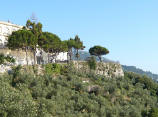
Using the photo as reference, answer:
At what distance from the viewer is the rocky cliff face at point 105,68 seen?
5139cm

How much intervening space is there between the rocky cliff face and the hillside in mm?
5370

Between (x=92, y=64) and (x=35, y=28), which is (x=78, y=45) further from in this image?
(x=35, y=28)

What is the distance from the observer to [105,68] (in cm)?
5694

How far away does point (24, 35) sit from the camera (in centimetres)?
3856

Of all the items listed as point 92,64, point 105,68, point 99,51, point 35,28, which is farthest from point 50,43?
point 99,51

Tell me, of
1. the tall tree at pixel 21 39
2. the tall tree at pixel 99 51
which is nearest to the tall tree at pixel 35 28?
the tall tree at pixel 21 39

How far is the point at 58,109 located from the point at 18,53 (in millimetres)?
27384

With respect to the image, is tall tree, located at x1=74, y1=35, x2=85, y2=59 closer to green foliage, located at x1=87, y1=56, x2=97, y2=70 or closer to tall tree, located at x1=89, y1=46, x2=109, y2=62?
tall tree, located at x1=89, y1=46, x2=109, y2=62

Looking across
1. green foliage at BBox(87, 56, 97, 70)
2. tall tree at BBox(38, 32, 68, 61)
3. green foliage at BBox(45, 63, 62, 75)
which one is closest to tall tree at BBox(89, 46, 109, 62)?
green foliage at BBox(87, 56, 97, 70)

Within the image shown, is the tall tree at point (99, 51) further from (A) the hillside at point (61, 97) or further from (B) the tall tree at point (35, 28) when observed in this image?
(B) the tall tree at point (35, 28)

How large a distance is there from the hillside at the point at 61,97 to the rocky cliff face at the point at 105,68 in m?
5.37

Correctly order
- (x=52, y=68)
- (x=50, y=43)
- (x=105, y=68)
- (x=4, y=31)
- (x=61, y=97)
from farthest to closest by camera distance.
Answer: (x=105, y=68) < (x=4, y=31) < (x=50, y=43) < (x=52, y=68) < (x=61, y=97)

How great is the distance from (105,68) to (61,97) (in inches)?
1158

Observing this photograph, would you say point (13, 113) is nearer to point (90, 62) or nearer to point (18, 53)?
point (18, 53)
